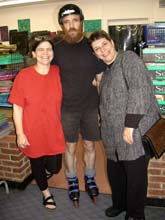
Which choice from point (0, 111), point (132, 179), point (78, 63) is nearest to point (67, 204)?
point (132, 179)

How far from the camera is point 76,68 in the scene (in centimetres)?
191

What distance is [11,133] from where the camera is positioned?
2.40m

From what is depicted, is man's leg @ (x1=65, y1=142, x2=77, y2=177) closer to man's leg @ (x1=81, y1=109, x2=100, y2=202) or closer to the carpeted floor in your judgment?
man's leg @ (x1=81, y1=109, x2=100, y2=202)

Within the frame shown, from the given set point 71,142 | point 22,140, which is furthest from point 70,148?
point 22,140

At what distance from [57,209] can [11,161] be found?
631 mm

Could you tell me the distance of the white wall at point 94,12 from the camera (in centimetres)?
780

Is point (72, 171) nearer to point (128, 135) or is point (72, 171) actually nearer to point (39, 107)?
point (39, 107)

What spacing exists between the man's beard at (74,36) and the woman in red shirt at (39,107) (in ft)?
0.43

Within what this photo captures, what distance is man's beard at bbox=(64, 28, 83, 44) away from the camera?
1.86 metres

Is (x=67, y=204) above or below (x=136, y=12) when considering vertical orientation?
below

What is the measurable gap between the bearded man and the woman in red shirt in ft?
0.27

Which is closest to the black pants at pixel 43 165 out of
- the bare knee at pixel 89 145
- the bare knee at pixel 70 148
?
the bare knee at pixel 70 148

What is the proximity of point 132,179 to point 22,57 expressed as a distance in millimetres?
1567

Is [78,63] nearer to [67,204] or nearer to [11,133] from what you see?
[11,133]
